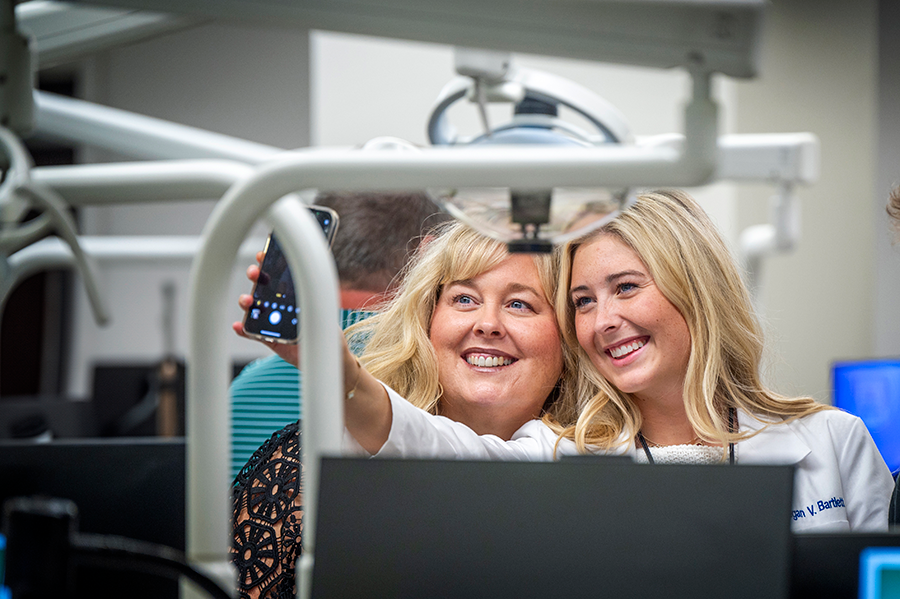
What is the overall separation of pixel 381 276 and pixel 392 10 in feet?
3.52

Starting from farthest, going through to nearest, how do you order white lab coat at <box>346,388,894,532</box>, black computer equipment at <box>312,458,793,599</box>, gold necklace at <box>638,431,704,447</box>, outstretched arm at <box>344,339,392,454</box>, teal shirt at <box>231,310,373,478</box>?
teal shirt at <box>231,310,373,478</box>
gold necklace at <box>638,431,704,447</box>
white lab coat at <box>346,388,894,532</box>
outstretched arm at <box>344,339,392,454</box>
black computer equipment at <box>312,458,793,599</box>

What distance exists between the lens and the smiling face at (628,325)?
1271 millimetres

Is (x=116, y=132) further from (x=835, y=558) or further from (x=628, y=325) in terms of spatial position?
(x=835, y=558)

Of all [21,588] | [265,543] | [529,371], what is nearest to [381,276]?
[529,371]

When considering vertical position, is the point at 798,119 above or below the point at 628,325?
above

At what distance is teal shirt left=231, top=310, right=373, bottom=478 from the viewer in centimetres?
149

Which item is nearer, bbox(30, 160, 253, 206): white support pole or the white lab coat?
bbox(30, 160, 253, 206): white support pole

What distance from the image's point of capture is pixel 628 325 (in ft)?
4.17

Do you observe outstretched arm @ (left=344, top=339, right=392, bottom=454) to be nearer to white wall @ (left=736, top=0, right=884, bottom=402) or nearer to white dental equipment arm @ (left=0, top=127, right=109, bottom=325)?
white dental equipment arm @ (left=0, top=127, right=109, bottom=325)

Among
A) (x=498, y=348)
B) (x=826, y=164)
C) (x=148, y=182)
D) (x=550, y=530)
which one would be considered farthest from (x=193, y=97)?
(x=550, y=530)

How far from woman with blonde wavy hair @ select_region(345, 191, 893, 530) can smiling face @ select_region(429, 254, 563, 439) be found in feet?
0.14

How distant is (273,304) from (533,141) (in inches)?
14.2

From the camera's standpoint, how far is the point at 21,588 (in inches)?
20.7

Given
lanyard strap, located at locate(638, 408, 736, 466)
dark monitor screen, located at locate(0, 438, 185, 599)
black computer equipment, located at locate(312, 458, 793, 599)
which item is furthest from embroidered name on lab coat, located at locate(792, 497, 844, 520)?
dark monitor screen, located at locate(0, 438, 185, 599)
